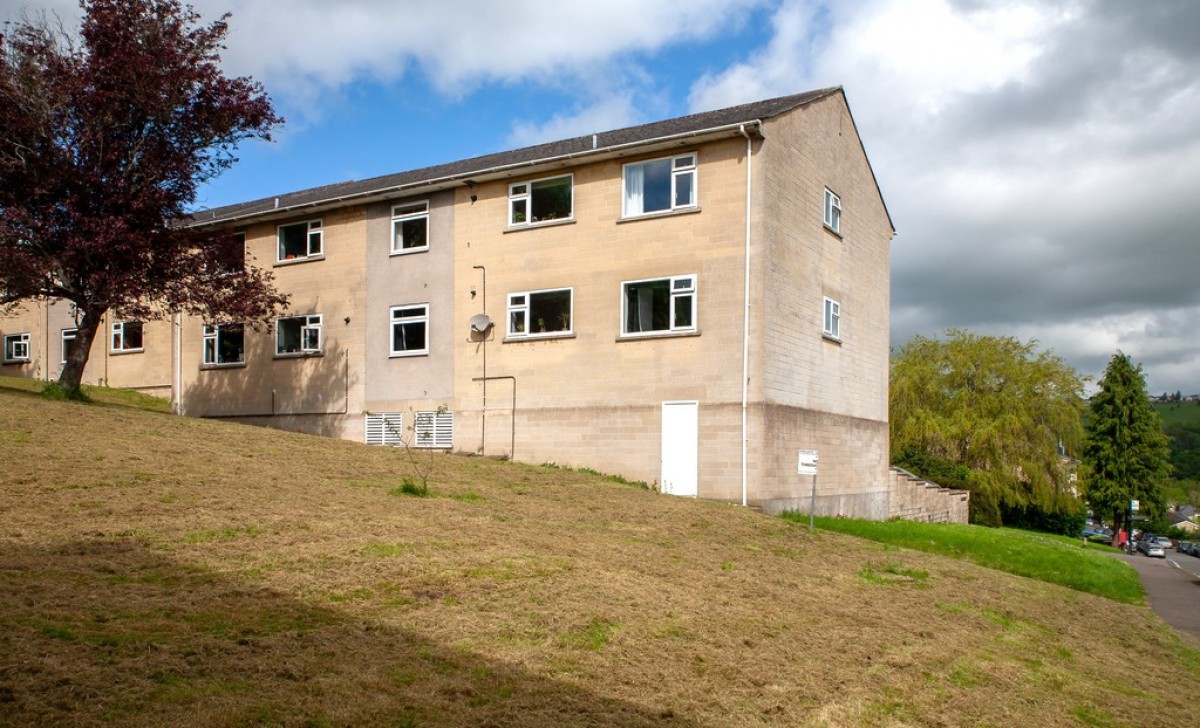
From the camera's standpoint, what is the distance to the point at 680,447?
2223 centimetres

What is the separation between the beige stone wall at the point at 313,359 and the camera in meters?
27.8

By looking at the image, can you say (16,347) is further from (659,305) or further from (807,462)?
(807,462)

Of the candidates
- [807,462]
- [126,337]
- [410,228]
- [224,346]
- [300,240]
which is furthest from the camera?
[126,337]

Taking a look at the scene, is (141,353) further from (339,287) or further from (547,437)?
(547,437)

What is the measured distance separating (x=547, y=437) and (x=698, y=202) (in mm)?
6627

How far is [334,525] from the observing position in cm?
1101

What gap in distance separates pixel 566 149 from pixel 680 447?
8.89 m

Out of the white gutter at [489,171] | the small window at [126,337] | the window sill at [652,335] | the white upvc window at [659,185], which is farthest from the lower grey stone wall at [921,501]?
the small window at [126,337]

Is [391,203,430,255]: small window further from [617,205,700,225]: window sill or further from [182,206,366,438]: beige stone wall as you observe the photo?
[617,205,700,225]: window sill

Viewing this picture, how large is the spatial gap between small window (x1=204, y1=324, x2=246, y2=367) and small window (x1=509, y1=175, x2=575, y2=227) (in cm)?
984

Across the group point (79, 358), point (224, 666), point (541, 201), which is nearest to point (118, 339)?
point (79, 358)

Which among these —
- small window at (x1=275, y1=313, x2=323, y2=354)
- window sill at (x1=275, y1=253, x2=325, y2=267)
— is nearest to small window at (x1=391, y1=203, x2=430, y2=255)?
window sill at (x1=275, y1=253, x2=325, y2=267)

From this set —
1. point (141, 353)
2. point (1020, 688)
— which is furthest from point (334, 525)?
point (141, 353)

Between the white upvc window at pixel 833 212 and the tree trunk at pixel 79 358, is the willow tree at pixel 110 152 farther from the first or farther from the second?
the white upvc window at pixel 833 212
